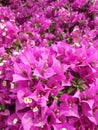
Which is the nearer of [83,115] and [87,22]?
[83,115]

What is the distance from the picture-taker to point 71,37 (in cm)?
311

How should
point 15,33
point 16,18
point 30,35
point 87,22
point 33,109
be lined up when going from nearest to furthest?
point 33,109
point 15,33
point 30,35
point 87,22
point 16,18

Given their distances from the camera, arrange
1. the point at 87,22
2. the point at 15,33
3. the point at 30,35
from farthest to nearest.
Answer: the point at 87,22 < the point at 30,35 < the point at 15,33

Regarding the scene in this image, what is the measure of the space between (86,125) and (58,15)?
1.70m

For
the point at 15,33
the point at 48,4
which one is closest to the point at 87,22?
the point at 48,4

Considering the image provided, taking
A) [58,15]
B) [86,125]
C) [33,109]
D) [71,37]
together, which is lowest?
[86,125]

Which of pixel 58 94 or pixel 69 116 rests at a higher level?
pixel 58 94

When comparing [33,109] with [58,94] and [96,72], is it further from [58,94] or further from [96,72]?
[96,72]

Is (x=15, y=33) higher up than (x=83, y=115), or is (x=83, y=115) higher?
(x=15, y=33)

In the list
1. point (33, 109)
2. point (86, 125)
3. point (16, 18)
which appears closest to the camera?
point (33, 109)

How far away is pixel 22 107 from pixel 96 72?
1.64 feet

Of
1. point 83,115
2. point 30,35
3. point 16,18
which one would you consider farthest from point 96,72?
point 16,18

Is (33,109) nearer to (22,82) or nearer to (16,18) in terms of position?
(22,82)

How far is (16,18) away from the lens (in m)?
3.68
